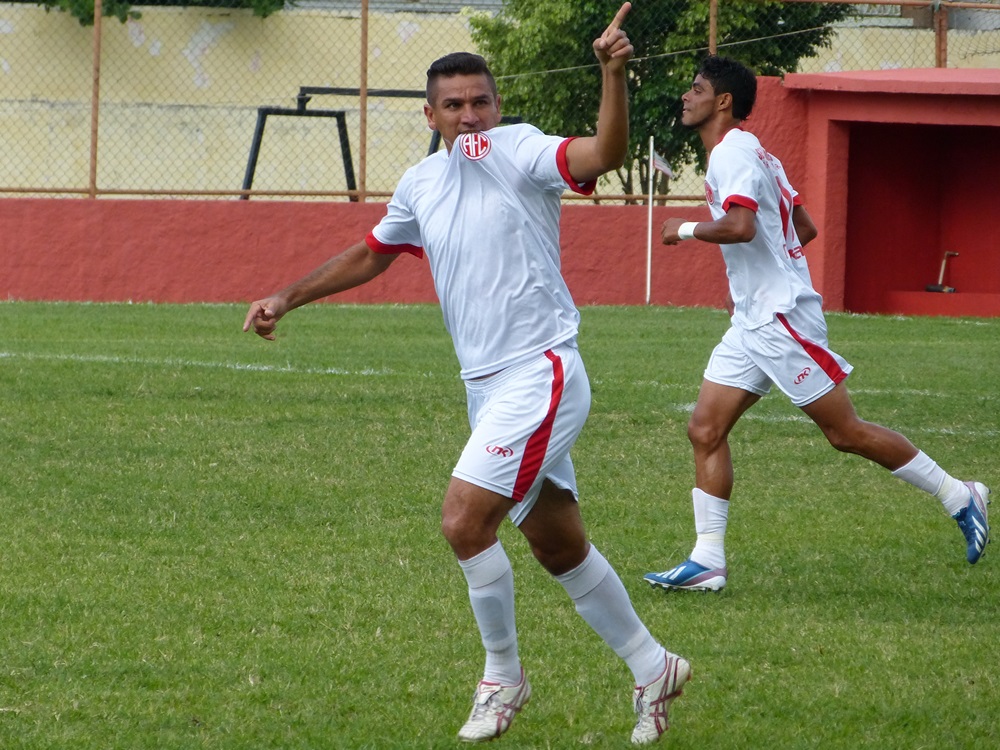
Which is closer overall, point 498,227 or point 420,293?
point 498,227

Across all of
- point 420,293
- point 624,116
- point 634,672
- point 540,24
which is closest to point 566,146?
point 624,116

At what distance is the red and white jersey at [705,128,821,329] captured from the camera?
248 inches

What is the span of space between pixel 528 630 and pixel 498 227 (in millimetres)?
1658

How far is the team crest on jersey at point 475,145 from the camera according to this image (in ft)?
14.1

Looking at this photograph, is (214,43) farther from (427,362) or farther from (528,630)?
(528,630)

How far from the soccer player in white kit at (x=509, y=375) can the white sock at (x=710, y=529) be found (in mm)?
1806

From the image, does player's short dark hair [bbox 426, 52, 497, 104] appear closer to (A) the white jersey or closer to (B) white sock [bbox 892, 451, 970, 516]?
(A) the white jersey

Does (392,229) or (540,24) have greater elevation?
(540,24)

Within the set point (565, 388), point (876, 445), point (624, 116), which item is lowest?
point (876, 445)

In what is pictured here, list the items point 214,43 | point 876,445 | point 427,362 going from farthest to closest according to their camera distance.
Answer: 1. point 214,43
2. point 427,362
3. point 876,445

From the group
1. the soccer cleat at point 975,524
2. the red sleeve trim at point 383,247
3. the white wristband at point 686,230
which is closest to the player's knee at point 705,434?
the white wristband at point 686,230

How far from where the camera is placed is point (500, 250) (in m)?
4.32

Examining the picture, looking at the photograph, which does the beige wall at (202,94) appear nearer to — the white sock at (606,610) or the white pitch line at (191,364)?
the white pitch line at (191,364)

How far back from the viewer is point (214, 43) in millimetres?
32000
